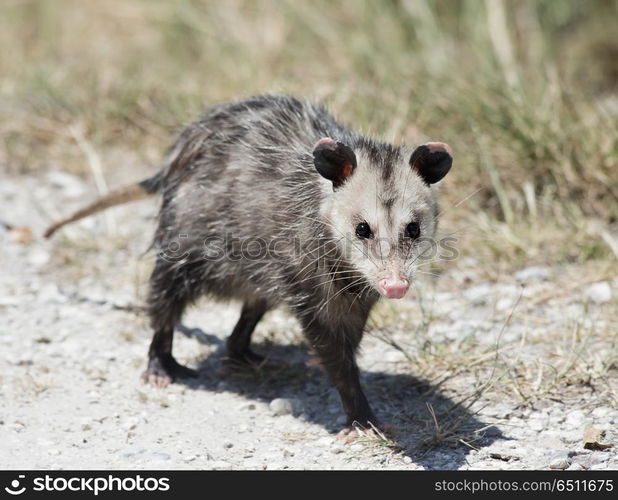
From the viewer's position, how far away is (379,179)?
11.6 ft

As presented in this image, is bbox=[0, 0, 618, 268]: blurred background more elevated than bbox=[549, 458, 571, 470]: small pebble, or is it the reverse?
bbox=[0, 0, 618, 268]: blurred background

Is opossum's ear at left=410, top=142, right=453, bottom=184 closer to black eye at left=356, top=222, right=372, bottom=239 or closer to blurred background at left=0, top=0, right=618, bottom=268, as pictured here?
black eye at left=356, top=222, right=372, bottom=239

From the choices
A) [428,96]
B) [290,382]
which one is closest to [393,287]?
[290,382]

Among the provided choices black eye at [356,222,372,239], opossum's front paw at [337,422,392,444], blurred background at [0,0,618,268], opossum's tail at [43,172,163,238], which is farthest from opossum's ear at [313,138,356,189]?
opossum's tail at [43,172,163,238]

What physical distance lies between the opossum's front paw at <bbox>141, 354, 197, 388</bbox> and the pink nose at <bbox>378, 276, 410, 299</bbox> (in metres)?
1.45

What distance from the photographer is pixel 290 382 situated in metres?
4.34

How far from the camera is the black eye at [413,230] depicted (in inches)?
136

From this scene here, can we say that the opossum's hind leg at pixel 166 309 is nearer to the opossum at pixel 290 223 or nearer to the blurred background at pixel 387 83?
the opossum at pixel 290 223

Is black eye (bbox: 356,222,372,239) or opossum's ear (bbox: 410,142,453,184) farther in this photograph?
opossum's ear (bbox: 410,142,453,184)

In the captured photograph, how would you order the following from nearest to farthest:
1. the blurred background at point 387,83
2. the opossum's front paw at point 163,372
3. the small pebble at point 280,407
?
the small pebble at point 280,407 → the opossum's front paw at point 163,372 → the blurred background at point 387,83

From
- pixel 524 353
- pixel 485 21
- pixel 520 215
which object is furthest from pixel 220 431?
pixel 485 21

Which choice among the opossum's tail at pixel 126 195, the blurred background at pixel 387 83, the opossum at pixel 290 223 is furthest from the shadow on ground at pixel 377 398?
the blurred background at pixel 387 83
